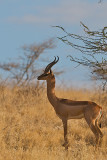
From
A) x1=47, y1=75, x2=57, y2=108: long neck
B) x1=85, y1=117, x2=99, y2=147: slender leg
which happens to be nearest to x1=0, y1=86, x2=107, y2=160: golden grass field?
x1=85, y1=117, x2=99, y2=147: slender leg

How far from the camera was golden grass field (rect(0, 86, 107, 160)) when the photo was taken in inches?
266

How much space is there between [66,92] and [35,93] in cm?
425

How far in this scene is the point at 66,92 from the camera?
1850 centimetres

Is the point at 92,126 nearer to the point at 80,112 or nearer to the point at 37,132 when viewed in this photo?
the point at 80,112

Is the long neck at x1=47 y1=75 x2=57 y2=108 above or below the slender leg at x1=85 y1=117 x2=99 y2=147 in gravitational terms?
above

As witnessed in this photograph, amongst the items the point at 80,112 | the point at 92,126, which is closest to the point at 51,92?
the point at 80,112

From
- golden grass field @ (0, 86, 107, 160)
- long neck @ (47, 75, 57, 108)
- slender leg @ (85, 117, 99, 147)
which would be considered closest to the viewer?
golden grass field @ (0, 86, 107, 160)

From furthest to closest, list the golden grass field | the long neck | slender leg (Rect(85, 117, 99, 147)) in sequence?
the long neck
slender leg (Rect(85, 117, 99, 147))
the golden grass field

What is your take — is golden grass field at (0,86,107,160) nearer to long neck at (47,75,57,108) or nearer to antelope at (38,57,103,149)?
antelope at (38,57,103,149)

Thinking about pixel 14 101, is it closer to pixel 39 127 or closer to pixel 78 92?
pixel 39 127

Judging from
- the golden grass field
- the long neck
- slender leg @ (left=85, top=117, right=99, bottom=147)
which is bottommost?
the golden grass field

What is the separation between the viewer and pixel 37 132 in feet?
29.7

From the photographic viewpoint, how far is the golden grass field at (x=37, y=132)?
6.75 m

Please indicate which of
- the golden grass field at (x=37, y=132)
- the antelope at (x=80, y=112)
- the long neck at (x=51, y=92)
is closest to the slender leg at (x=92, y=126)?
the antelope at (x=80, y=112)
